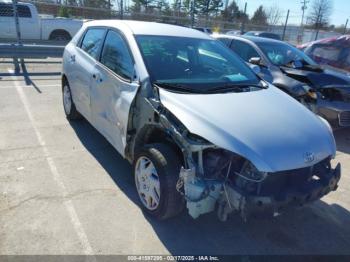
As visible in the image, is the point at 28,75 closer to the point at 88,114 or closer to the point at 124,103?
the point at 88,114

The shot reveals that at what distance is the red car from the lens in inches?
314

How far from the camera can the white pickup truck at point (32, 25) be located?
45.5 ft

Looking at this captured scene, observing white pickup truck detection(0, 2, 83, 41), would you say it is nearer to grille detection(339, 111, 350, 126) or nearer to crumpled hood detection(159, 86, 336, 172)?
grille detection(339, 111, 350, 126)

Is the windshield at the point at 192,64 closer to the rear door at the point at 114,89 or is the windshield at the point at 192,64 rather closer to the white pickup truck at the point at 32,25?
the rear door at the point at 114,89

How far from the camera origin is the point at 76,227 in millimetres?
3176

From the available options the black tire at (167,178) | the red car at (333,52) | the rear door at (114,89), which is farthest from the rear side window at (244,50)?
the black tire at (167,178)

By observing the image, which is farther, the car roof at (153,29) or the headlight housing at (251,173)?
the car roof at (153,29)

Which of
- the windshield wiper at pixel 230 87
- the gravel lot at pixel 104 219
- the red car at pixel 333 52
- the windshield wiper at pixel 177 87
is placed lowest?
the gravel lot at pixel 104 219

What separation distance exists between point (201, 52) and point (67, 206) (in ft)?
7.87

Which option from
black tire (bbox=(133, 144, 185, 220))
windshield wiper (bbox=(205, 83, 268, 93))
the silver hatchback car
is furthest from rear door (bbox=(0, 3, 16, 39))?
black tire (bbox=(133, 144, 185, 220))

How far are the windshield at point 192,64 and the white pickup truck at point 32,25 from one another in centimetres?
1213

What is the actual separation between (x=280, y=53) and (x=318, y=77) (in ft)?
3.54

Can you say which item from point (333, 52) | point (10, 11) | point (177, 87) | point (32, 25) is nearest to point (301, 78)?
point (333, 52)

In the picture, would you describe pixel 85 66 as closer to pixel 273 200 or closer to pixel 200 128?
pixel 200 128
